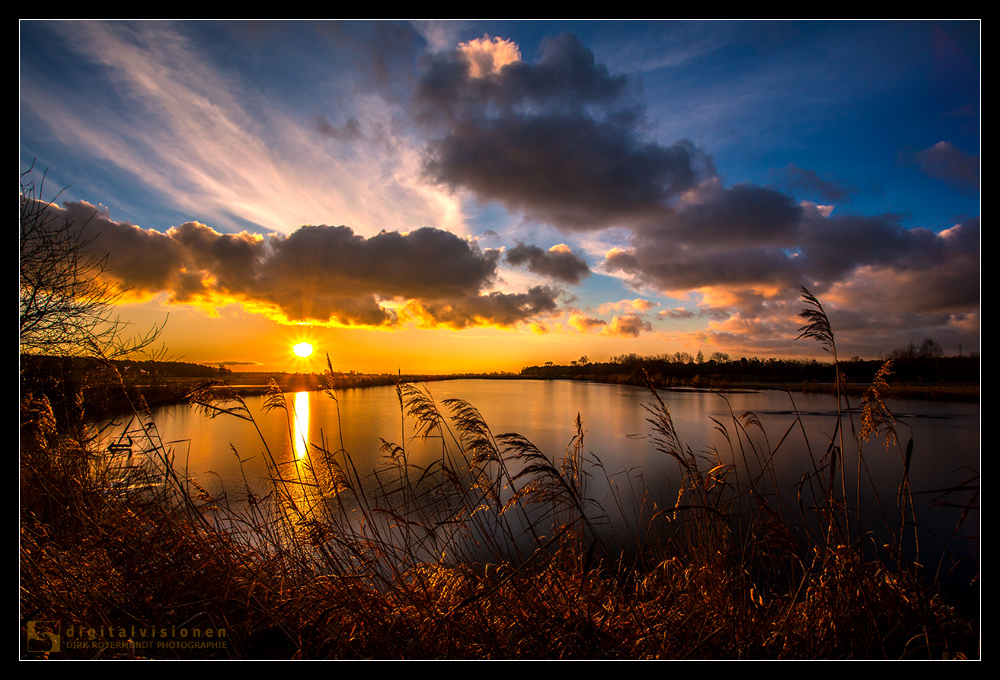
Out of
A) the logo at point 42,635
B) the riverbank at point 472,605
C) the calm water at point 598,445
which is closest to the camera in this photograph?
the riverbank at point 472,605

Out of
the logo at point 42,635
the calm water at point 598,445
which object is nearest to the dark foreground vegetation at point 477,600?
the logo at point 42,635

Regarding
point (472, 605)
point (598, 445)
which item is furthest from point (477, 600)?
point (598, 445)

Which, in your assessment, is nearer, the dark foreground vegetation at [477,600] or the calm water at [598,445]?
the dark foreground vegetation at [477,600]

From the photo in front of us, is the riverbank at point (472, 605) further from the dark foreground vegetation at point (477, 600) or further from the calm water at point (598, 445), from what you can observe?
the calm water at point (598, 445)

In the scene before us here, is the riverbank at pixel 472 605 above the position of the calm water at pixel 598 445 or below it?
above

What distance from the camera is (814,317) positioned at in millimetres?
2389

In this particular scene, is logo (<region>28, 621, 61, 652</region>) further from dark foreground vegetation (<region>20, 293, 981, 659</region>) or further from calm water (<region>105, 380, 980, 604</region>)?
calm water (<region>105, 380, 980, 604</region>)

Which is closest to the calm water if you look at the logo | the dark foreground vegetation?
the dark foreground vegetation

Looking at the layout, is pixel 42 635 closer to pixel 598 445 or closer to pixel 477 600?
pixel 477 600

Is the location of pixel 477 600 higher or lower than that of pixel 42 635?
higher

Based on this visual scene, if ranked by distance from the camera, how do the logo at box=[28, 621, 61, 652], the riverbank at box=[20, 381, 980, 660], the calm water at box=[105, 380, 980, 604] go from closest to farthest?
the riverbank at box=[20, 381, 980, 660] → the logo at box=[28, 621, 61, 652] → the calm water at box=[105, 380, 980, 604]

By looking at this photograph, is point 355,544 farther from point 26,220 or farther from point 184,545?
point 26,220
